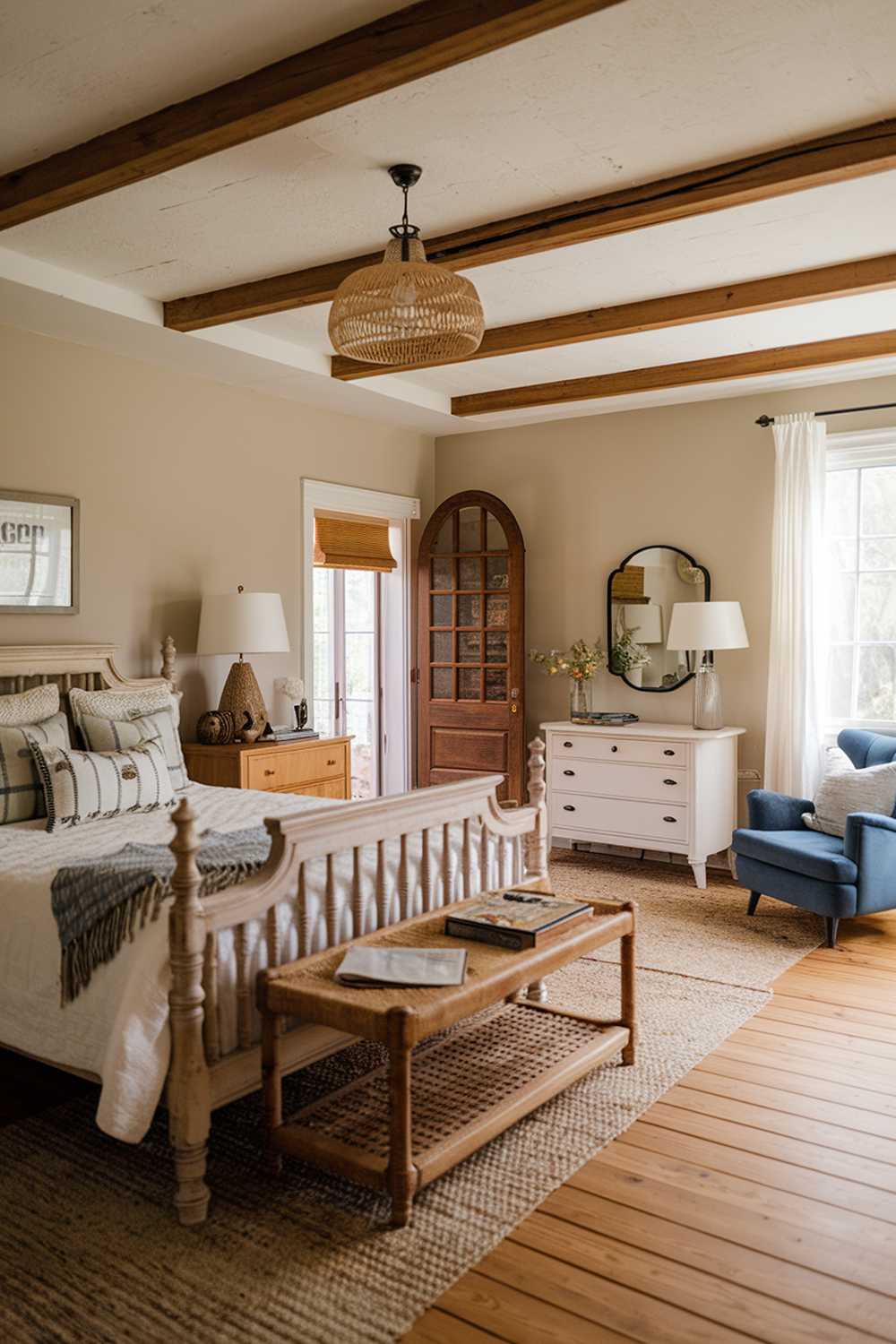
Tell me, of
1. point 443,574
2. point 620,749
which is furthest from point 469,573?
point 620,749

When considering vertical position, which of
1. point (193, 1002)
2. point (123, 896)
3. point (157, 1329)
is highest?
point (123, 896)

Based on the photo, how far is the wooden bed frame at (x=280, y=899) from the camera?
238 cm

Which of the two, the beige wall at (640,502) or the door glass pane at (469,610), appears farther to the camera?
the door glass pane at (469,610)

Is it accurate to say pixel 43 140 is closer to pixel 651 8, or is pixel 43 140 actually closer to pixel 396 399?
pixel 651 8

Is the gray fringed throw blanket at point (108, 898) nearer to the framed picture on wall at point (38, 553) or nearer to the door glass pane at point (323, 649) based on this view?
the framed picture on wall at point (38, 553)

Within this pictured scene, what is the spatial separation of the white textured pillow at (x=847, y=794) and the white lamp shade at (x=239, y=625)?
2595 mm

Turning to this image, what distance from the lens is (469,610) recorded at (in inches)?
256

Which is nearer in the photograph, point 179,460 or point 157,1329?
point 157,1329

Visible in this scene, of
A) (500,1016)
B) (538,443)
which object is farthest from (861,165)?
(538,443)

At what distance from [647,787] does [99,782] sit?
2912 mm

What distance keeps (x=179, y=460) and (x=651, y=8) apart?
3301 mm

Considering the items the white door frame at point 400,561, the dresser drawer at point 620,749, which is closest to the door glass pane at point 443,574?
the white door frame at point 400,561

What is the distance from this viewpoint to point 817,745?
5461 mm

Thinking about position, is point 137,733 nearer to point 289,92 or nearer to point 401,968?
point 401,968
